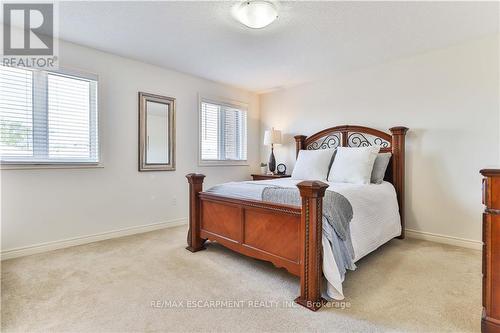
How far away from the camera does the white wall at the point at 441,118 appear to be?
291 cm

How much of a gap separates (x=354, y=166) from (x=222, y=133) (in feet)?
7.79

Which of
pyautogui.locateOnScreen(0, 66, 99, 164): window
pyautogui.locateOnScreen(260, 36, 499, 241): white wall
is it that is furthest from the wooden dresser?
pyautogui.locateOnScreen(0, 66, 99, 164): window

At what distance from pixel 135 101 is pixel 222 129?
1552 millimetres

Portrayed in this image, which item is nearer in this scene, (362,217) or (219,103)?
(362,217)

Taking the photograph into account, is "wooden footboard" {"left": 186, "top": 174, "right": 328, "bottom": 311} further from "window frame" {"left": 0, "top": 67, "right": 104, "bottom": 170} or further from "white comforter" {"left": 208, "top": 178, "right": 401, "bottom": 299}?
"window frame" {"left": 0, "top": 67, "right": 104, "bottom": 170}

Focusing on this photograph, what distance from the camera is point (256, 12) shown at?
221cm

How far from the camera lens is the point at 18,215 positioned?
2729 millimetres

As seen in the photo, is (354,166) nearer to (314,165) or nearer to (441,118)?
(314,165)

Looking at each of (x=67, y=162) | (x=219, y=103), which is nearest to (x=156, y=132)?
(x=67, y=162)

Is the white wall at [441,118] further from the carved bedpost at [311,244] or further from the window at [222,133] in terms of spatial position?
the carved bedpost at [311,244]

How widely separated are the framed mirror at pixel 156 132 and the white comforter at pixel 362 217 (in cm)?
130


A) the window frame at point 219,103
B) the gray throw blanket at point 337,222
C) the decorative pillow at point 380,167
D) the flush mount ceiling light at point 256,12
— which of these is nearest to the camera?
the gray throw blanket at point 337,222

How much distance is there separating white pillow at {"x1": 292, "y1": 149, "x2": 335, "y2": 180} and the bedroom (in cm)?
3

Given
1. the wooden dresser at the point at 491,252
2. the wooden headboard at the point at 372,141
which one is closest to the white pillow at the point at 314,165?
the wooden headboard at the point at 372,141
